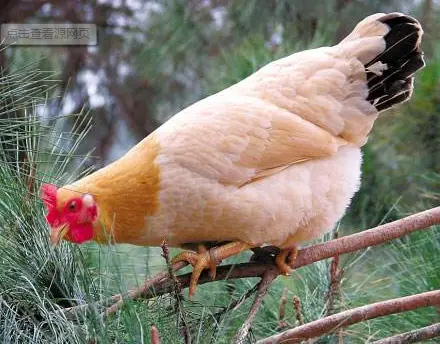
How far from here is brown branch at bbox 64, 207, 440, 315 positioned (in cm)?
89

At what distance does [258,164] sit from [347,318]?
31 centimetres

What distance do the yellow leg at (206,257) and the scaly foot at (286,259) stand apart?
0.05 metres

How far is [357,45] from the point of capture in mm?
1227

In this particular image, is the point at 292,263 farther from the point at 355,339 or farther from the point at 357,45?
the point at 357,45

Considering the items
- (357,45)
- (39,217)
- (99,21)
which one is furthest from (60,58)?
(39,217)

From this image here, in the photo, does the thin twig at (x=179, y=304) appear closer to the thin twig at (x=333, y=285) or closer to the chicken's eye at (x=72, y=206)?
the chicken's eye at (x=72, y=206)

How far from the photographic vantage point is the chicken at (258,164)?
105 cm

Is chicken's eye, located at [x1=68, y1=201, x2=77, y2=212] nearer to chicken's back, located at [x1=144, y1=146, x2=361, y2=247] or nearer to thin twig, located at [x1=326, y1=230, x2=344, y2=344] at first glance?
chicken's back, located at [x1=144, y1=146, x2=361, y2=247]

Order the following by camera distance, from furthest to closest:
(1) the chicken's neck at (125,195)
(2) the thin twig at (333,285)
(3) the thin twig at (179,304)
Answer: (2) the thin twig at (333,285), (1) the chicken's neck at (125,195), (3) the thin twig at (179,304)

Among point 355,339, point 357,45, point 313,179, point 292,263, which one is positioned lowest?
point 355,339

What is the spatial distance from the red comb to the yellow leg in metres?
0.18

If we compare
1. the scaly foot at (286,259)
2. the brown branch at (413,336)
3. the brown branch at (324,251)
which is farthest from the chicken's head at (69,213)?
the brown branch at (413,336)

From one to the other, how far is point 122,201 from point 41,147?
0.12 m

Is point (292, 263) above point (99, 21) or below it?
below
